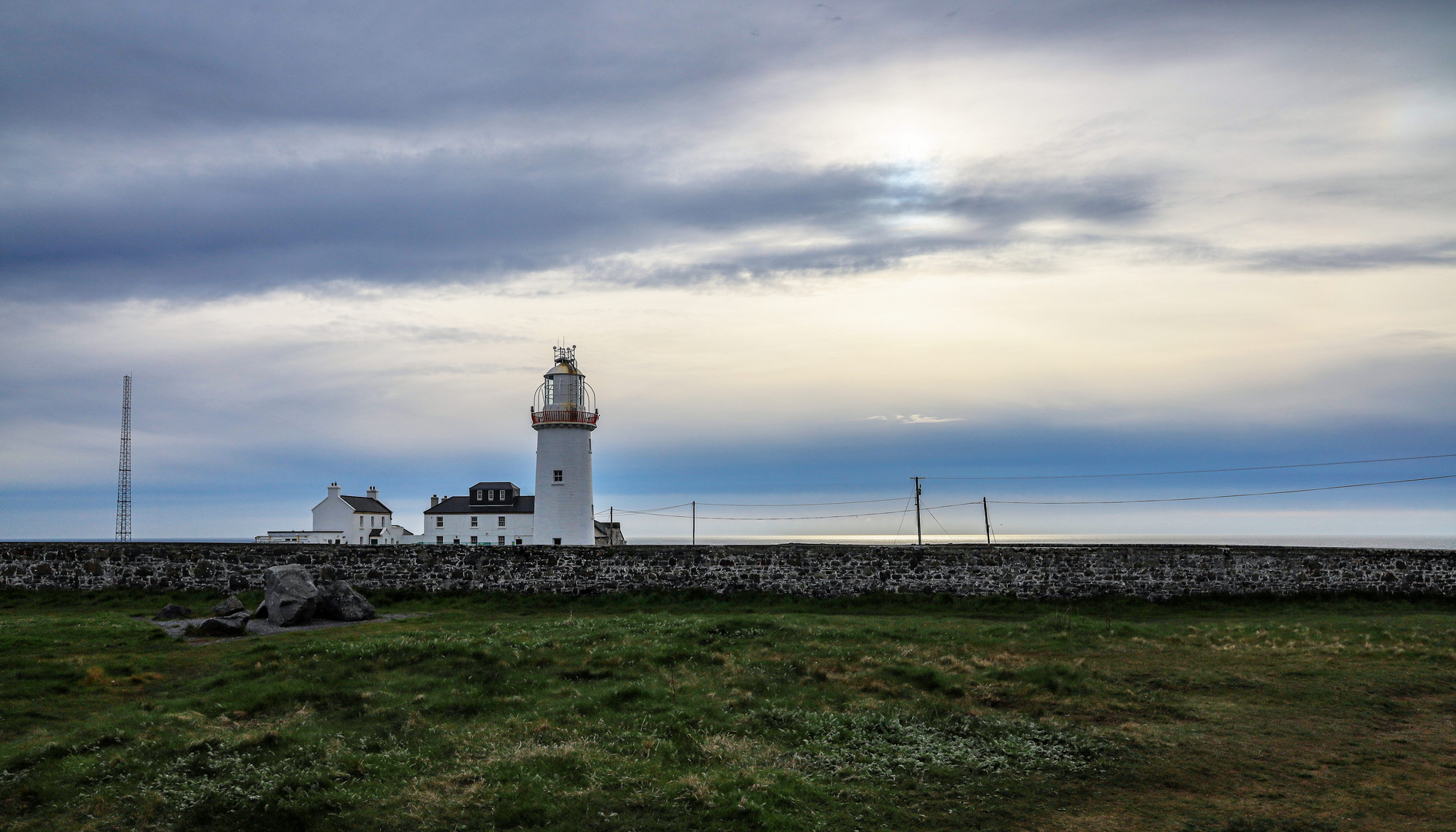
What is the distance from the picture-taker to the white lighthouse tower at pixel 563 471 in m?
39.7

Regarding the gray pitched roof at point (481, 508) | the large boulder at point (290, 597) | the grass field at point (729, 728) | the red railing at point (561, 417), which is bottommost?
the grass field at point (729, 728)

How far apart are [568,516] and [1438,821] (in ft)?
109

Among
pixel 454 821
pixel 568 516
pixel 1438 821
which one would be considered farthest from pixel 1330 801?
pixel 568 516

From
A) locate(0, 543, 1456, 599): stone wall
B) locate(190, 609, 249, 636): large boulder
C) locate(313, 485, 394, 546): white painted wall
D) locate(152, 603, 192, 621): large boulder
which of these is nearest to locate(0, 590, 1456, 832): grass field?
locate(190, 609, 249, 636): large boulder

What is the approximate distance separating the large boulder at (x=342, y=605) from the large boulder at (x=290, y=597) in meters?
0.39

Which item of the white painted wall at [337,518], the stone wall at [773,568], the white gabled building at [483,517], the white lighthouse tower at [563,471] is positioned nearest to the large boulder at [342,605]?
the stone wall at [773,568]

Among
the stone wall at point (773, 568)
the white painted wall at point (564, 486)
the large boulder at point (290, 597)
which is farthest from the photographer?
the white painted wall at point (564, 486)

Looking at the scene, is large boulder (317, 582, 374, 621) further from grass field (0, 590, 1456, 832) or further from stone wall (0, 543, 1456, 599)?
stone wall (0, 543, 1456, 599)

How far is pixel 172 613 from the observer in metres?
24.2

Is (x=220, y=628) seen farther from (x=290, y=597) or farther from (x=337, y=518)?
(x=337, y=518)

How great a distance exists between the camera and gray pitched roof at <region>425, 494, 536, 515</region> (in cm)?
7975

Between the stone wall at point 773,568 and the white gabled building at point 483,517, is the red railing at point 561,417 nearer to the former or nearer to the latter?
the stone wall at point 773,568

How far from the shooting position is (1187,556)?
94.0ft

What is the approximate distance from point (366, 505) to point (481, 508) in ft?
36.0
